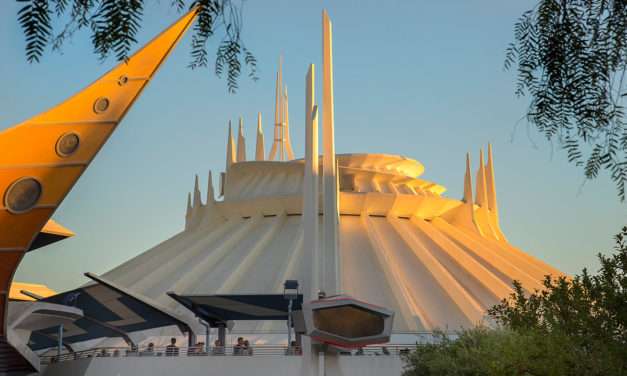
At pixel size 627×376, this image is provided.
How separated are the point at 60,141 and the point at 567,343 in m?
13.0

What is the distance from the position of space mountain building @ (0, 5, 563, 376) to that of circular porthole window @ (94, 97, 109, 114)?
0.17 ft

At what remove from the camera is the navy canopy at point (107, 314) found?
25609 mm

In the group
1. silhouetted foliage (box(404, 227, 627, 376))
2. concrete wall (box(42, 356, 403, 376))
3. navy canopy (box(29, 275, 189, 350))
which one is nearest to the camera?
silhouetted foliage (box(404, 227, 627, 376))

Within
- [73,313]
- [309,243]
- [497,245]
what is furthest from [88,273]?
[497,245]

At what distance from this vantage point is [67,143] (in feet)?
65.3

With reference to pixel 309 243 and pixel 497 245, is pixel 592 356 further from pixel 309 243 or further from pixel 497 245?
pixel 497 245

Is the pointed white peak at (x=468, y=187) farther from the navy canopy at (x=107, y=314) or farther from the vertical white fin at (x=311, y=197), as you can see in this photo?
the navy canopy at (x=107, y=314)

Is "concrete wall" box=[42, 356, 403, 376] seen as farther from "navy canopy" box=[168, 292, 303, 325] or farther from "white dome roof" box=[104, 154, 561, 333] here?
"white dome roof" box=[104, 154, 561, 333]

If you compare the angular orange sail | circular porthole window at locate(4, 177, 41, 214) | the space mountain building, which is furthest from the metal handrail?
circular porthole window at locate(4, 177, 41, 214)

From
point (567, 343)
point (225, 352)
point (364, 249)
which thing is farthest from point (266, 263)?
point (567, 343)

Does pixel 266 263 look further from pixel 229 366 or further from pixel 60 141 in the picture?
pixel 60 141

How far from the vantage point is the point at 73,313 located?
24609 mm

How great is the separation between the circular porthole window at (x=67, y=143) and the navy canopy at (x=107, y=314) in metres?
5.60

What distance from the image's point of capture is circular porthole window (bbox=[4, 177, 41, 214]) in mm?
19984
